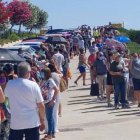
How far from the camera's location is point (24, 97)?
A: 8.53m

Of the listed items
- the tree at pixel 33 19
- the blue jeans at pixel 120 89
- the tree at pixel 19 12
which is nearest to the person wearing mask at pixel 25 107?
the blue jeans at pixel 120 89

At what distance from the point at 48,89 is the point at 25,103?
335 centimetres

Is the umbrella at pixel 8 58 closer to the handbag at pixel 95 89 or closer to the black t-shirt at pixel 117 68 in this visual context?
the black t-shirt at pixel 117 68

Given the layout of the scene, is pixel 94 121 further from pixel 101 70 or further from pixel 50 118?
pixel 101 70

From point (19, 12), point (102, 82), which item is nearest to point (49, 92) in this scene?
point (102, 82)

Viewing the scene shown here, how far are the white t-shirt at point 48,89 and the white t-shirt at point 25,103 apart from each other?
10.6 ft

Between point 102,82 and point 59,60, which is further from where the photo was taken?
point 59,60

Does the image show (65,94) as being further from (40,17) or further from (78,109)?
(40,17)

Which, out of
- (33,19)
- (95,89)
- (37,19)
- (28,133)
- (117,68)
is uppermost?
(37,19)

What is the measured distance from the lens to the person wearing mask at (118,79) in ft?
55.6

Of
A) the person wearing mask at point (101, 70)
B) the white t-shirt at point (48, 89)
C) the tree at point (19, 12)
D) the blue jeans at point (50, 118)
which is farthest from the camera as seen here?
the tree at point (19, 12)

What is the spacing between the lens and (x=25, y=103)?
8547 millimetres

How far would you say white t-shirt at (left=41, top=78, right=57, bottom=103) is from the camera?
466 inches

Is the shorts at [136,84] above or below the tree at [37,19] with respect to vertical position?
below
